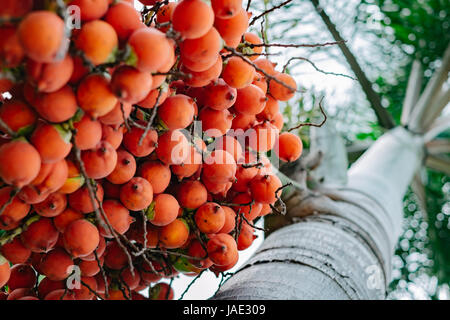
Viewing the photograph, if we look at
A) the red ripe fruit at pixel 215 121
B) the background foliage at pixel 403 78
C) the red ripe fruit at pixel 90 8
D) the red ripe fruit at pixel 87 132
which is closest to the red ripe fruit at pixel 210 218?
the red ripe fruit at pixel 215 121

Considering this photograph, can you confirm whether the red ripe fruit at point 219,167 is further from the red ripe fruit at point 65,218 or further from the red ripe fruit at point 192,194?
the red ripe fruit at point 65,218

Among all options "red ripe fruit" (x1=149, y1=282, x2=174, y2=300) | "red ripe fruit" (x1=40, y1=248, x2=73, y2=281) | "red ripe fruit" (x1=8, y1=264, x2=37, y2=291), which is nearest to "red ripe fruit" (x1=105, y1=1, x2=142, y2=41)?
"red ripe fruit" (x1=40, y1=248, x2=73, y2=281)

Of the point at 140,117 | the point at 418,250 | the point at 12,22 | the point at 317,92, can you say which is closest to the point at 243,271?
the point at 140,117

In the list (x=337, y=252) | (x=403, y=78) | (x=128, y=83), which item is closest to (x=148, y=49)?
(x=128, y=83)

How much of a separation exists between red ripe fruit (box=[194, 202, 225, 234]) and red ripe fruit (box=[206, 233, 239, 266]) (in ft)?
0.07

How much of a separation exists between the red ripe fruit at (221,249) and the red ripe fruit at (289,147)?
0.65 ft

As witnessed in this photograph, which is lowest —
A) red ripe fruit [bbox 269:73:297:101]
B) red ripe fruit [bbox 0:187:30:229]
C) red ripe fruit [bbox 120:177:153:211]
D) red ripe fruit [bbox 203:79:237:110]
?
red ripe fruit [bbox 0:187:30:229]

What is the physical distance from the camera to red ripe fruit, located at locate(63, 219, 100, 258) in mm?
605

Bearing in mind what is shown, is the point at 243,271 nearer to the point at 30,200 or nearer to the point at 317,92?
the point at 30,200

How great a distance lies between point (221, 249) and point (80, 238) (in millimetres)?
216

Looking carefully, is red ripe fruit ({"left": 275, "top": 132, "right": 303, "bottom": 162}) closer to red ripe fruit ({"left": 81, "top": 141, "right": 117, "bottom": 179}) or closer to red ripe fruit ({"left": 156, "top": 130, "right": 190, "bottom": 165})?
red ripe fruit ({"left": 156, "top": 130, "right": 190, "bottom": 165})
